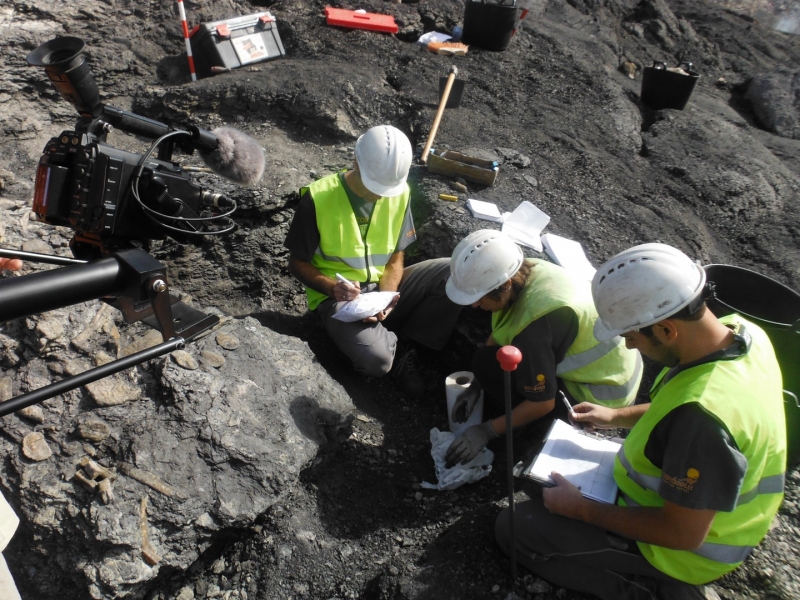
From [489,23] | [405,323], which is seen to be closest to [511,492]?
[405,323]

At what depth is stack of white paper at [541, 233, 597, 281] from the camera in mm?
3848

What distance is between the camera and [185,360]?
263 cm

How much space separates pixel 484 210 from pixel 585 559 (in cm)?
261

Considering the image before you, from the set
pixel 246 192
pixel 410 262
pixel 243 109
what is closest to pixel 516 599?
pixel 410 262

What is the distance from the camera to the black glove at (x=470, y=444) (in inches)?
119

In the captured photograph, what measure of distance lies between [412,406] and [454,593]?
57.4 inches

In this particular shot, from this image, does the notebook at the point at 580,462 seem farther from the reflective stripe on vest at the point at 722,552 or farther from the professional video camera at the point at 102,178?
the professional video camera at the point at 102,178

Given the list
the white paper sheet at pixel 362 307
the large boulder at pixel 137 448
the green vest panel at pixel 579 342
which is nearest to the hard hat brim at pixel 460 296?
the green vest panel at pixel 579 342

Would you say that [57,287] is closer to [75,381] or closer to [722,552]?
[75,381]

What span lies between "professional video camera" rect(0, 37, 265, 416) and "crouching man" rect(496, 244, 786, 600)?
1.53 meters

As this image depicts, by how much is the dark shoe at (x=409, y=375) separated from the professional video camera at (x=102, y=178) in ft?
7.40

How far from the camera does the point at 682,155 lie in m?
5.73

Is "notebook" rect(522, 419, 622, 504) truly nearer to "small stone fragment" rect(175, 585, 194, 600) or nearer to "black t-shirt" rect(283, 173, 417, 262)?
"small stone fragment" rect(175, 585, 194, 600)

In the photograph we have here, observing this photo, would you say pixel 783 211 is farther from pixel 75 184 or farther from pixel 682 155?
pixel 75 184
